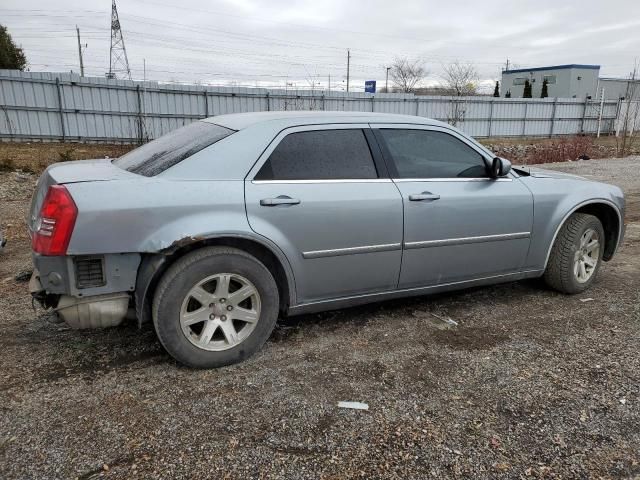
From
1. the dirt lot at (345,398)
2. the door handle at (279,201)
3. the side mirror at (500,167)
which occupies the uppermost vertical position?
the side mirror at (500,167)

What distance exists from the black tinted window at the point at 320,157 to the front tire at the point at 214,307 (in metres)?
0.60

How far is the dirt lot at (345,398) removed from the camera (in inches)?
94.5

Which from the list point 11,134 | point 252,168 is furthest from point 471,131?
point 252,168

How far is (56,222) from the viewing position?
2.80 metres

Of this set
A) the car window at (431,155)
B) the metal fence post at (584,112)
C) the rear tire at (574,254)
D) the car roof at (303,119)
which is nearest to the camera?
the car roof at (303,119)

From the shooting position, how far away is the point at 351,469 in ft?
7.72

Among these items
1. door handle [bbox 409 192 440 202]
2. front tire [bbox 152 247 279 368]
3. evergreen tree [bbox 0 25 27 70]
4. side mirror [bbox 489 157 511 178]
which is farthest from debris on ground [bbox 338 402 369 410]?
evergreen tree [bbox 0 25 27 70]

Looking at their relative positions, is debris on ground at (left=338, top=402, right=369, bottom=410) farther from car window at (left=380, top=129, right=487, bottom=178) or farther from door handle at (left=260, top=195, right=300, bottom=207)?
car window at (left=380, top=129, right=487, bottom=178)

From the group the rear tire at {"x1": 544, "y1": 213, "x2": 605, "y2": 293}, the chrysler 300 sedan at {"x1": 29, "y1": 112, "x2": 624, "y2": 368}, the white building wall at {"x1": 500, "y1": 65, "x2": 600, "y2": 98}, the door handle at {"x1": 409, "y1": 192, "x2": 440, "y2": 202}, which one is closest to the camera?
the chrysler 300 sedan at {"x1": 29, "y1": 112, "x2": 624, "y2": 368}

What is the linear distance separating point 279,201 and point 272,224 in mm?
151

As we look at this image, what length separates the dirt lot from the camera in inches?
94.5

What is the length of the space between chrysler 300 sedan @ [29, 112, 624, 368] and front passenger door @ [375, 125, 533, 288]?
10 mm

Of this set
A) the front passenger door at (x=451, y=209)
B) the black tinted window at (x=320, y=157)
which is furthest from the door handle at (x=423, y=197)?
the black tinted window at (x=320, y=157)

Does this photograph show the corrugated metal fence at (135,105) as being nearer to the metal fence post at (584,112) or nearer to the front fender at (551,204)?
the metal fence post at (584,112)
